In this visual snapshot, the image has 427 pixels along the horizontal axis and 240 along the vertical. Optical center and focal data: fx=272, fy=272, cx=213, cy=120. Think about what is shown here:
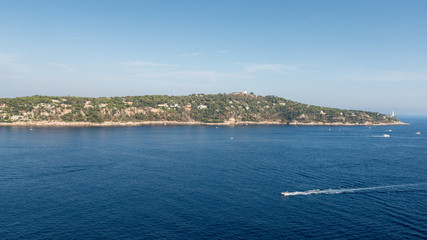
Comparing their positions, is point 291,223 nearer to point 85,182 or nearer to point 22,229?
point 22,229

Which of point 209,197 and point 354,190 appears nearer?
point 209,197

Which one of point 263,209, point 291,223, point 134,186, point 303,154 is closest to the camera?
point 291,223

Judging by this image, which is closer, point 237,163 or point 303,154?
point 237,163

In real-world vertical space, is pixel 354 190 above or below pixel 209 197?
above

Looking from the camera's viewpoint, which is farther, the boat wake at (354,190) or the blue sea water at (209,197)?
the boat wake at (354,190)

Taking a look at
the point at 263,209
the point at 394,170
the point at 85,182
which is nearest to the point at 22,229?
the point at 85,182

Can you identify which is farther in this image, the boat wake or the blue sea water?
the boat wake

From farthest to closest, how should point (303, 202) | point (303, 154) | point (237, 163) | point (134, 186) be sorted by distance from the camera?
point (303, 154) → point (237, 163) → point (134, 186) → point (303, 202)
